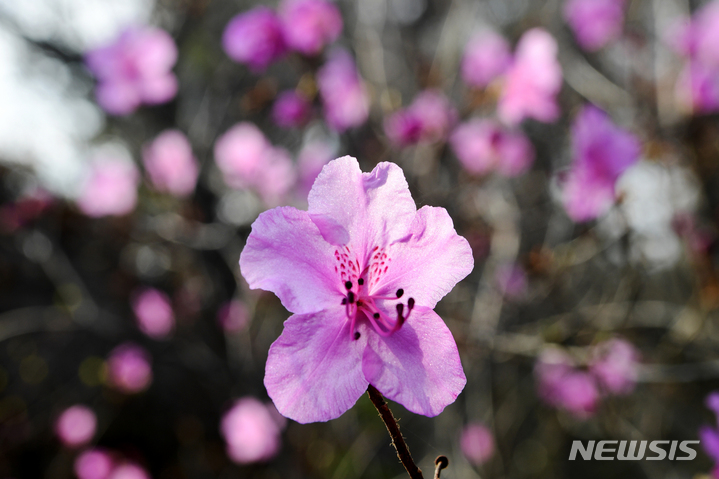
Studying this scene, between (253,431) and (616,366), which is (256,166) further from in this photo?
(616,366)

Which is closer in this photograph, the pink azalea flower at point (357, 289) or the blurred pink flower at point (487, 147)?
the pink azalea flower at point (357, 289)

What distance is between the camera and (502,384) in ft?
11.6

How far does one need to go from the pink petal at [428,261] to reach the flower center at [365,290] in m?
0.02

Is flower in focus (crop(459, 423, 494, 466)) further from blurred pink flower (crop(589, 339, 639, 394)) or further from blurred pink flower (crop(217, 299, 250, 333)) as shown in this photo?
blurred pink flower (crop(217, 299, 250, 333))

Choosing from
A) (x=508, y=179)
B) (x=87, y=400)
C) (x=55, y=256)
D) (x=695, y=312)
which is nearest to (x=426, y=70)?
(x=508, y=179)

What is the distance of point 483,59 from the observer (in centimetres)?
→ 252

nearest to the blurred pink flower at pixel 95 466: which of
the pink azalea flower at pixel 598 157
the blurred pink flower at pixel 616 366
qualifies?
the blurred pink flower at pixel 616 366

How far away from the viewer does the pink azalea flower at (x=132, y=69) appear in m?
2.44

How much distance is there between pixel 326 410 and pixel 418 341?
17 centimetres

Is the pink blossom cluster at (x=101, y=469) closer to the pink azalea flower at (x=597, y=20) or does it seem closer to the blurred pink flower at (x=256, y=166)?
the blurred pink flower at (x=256, y=166)

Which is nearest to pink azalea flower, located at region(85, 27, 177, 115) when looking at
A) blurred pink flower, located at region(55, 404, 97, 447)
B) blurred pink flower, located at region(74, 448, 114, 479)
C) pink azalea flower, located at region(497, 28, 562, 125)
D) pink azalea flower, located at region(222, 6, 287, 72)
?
pink azalea flower, located at region(222, 6, 287, 72)

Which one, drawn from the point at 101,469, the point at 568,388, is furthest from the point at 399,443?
the point at 101,469

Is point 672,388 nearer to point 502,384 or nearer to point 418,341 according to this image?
point 502,384

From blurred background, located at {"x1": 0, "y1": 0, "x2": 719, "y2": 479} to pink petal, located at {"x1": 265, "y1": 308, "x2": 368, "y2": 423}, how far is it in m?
0.85
